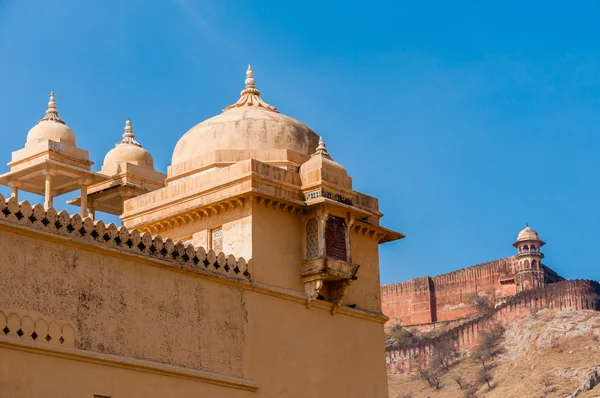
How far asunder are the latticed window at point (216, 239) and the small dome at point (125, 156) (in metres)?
3.62

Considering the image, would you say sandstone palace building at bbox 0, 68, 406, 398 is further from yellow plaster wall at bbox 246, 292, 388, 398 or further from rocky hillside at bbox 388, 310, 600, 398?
rocky hillside at bbox 388, 310, 600, 398

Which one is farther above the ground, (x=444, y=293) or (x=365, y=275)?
(x=444, y=293)

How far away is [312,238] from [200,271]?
6.49ft

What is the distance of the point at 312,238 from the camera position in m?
16.3

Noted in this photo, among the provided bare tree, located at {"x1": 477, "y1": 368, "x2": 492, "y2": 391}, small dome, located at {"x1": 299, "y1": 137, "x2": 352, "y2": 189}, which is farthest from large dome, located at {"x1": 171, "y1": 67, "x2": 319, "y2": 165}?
bare tree, located at {"x1": 477, "y1": 368, "x2": 492, "y2": 391}

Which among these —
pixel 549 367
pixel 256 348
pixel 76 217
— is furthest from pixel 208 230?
pixel 549 367

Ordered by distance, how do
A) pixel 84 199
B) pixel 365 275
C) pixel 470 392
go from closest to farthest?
pixel 365 275 < pixel 84 199 < pixel 470 392

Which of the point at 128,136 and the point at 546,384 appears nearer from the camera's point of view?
the point at 128,136

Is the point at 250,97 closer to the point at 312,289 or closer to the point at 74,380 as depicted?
the point at 312,289

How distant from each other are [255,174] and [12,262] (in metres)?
3.81

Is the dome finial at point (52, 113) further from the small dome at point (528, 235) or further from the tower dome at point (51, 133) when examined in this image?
the small dome at point (528, 235)

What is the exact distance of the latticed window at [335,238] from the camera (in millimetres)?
16266

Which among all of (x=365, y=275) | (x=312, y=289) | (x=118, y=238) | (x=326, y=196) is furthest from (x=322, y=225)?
(x=118, y=238)

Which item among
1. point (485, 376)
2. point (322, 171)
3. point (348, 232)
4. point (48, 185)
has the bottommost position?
point (348, 232)
